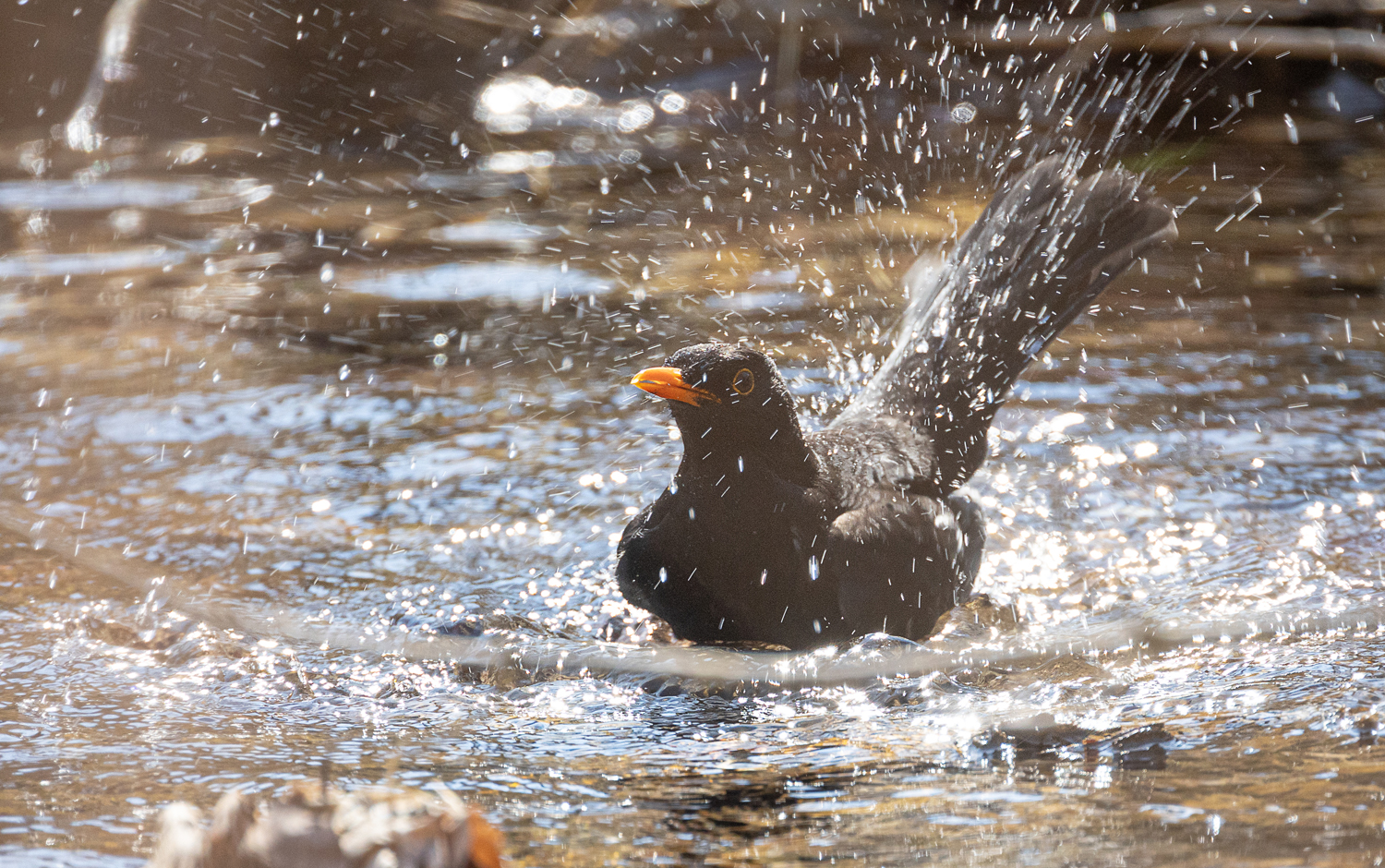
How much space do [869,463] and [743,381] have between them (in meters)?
0.79

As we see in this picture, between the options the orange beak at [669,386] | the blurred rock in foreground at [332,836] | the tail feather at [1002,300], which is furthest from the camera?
the tail feather at [1002,300]

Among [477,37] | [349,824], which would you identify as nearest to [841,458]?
[349,824]

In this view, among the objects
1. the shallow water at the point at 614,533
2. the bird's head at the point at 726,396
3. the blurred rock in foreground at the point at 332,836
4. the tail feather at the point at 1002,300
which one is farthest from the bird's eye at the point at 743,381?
the blurred rock in foreground at the point at 332,836

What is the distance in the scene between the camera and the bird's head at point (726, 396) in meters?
3.73

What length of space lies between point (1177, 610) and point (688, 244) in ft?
16.0

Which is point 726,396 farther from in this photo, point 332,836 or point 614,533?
point 332,836

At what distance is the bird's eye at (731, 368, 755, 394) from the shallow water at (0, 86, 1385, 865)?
0.80 meters

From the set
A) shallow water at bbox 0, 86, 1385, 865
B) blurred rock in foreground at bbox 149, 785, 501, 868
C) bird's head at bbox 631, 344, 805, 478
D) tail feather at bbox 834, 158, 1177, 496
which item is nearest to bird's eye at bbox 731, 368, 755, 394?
bird's head at bbox 631, 344, 805, 478

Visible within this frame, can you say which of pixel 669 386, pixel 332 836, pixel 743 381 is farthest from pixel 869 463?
pixel 332 836

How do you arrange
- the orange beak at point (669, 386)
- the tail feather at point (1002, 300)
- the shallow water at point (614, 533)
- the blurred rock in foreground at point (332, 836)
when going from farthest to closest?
the tail feather at point (1002, 300) < the orange beak at point (669, 386) < the shallow water at point (614, 533) < the blurred rock in foreground at point (332, 836)

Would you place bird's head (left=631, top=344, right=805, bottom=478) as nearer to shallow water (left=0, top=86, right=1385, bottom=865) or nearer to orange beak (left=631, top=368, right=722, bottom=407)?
orange beak (left=631, top=368, right=722, bottom=407)

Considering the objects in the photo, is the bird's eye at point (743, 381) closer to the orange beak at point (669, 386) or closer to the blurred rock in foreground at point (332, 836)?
the orange beak at point (669, 386)

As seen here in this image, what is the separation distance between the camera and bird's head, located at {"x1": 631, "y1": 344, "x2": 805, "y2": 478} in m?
3.73

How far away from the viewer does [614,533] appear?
15.0ft
